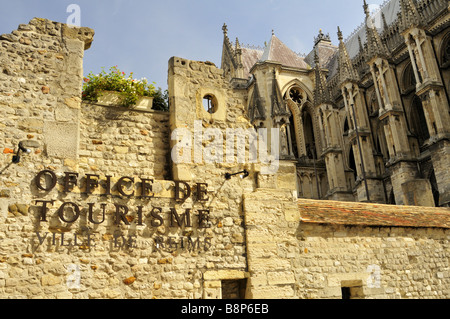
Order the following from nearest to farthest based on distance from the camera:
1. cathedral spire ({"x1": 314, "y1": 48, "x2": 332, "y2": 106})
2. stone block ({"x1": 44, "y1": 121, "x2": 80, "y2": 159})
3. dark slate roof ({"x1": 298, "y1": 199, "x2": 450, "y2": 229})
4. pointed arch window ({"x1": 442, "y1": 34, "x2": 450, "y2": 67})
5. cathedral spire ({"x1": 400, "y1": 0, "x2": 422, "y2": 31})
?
1. stone block ({"x1": 44, "y1": 121, "x2": 80, "y2": 159})
2. dark slate roof ({"x1": 298, "y1": 199, "x2": 450, "y2": 229})
3. cathedral spire ({"x1": 400, "y1": 0, "x2": 422, "y2": 31})
4. pointed arch window ({"x1": 442, "y1": 34, "x2": 450, "y2": 67})
5. cathedral spire ({"x1": 314, "y1": 48, "x2": 332, "y2": 106})

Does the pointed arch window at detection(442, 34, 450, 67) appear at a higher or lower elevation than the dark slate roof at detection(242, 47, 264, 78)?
lower

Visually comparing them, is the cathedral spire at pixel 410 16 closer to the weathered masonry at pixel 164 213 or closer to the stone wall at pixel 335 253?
the weathered masonry at pixel 164 213

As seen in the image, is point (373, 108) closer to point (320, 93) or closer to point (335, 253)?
point (320, 93)

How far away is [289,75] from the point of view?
101ft

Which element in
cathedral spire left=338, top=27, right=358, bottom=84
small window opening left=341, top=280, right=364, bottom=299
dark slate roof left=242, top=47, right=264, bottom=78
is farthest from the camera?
dark slate roof left=242, top=47, right=264, bottom=78

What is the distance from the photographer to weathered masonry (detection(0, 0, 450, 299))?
5.42 meters

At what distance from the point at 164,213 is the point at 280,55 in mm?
27992

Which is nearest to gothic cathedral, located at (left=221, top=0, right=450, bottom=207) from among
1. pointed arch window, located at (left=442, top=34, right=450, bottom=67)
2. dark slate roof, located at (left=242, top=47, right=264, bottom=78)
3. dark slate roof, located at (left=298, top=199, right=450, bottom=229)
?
pointed arch window, located at (left=442, top=34, right=450, bottom=67)

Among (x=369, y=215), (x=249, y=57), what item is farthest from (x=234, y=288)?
(x=249, y=57)

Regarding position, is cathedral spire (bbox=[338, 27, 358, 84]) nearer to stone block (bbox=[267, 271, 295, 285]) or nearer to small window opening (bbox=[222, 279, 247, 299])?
stone block (bbox=[267, 271, 295, 285])

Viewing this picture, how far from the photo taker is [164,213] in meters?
6.13

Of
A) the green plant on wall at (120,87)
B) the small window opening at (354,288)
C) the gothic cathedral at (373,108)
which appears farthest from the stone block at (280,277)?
the gothic cathedral at (373,108)

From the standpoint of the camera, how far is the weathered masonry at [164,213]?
17.8ft

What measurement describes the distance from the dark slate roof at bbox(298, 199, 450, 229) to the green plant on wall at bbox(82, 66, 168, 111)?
10.5 ft
